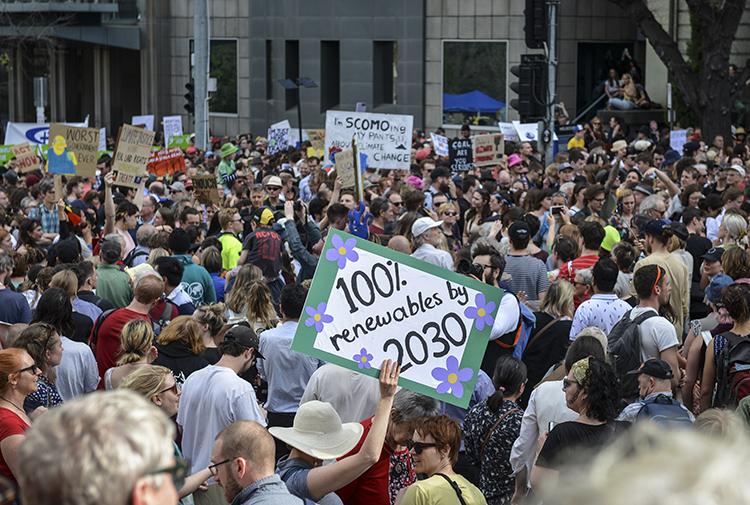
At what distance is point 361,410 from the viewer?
6832 millimetres

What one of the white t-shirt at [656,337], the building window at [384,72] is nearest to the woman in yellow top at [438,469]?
the white t-shirt at [656,337]

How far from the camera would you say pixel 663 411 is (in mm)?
6023

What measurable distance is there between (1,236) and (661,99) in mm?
26460

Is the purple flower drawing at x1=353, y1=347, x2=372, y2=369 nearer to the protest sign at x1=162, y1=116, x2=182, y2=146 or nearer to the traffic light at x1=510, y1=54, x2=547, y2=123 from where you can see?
the traffic light at x1=510, y1=54, x2=547, y2=123

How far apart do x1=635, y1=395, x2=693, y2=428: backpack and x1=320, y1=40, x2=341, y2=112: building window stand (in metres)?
34.2

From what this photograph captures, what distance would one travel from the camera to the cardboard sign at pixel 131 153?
53.1ft

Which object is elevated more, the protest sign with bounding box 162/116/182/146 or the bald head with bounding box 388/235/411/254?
the protest sign with bounding box 162/116/182/146

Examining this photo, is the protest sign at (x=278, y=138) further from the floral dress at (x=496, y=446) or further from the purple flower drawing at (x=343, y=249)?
the purple flower drawing at (x=343, y=249)

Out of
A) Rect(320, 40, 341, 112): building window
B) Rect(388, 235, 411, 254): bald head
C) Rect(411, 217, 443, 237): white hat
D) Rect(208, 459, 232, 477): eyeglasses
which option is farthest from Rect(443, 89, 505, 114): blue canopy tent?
Rect(208, 459, 232, 477): eyeglasses

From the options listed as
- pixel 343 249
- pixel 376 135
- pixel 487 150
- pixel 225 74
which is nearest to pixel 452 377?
pixel 343 249

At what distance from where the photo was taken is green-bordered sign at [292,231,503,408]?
6.02 meters

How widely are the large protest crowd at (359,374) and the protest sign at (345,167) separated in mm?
1054

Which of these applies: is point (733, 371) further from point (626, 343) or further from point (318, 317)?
point (318, 317)

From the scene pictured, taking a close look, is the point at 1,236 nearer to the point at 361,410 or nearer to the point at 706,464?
the point at 361,410
